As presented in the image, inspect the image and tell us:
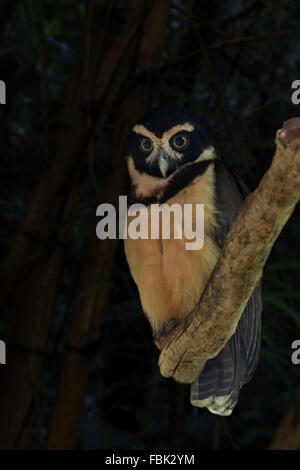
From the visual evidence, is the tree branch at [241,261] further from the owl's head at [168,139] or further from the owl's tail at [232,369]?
the owl's head at [168,139]

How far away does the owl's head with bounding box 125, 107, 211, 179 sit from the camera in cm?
97

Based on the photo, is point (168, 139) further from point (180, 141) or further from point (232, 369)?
point (232, 369)

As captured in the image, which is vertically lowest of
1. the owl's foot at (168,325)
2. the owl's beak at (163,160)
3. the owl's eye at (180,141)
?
the owl's foot at (168,325)

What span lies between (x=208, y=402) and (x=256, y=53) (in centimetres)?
208

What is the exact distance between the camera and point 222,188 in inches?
42.4

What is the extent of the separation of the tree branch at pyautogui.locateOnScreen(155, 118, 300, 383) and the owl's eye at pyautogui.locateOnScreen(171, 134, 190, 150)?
0.92 ft

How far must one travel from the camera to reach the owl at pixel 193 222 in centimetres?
100

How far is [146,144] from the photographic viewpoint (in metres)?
1.04

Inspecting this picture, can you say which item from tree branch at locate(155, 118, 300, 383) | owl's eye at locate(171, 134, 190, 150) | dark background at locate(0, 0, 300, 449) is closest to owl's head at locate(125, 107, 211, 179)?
owl's eye at locate(171, 134, 190, 150)

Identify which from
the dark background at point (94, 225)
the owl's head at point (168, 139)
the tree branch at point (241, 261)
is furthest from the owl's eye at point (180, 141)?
the dark background at point (94, 225)

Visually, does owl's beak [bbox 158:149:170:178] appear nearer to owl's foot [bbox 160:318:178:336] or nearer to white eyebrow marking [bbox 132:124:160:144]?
white eyebrow marking [bbox 132:124:160:144]

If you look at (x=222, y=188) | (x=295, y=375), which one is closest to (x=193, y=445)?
(x=295, y=375)

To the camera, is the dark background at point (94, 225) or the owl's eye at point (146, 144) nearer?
the owl's eye at point (146, 144)

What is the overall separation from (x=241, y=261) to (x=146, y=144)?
14.8 inches
